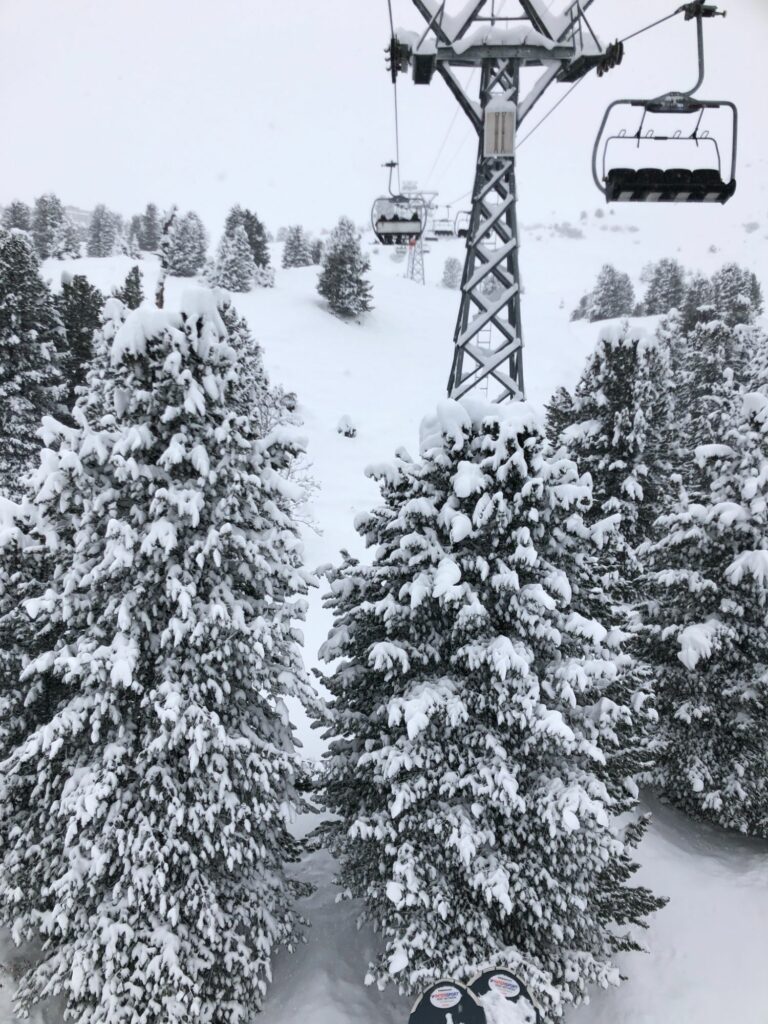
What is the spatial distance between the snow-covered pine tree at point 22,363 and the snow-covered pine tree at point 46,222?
58084 mm

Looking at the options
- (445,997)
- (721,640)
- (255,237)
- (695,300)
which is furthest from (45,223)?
(445,997)

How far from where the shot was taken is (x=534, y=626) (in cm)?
814

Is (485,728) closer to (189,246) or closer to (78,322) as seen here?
(78,322)

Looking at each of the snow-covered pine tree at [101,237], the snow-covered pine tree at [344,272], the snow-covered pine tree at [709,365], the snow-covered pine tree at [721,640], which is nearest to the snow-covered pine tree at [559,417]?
the snow-covered pine tree at [721,640]

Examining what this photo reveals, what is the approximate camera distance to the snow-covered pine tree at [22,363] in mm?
21172

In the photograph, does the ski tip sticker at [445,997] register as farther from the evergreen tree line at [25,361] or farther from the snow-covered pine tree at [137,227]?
the snow-covered pine tree at [137,227]

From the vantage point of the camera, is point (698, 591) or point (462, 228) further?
point (462, 228)

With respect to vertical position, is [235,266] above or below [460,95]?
above

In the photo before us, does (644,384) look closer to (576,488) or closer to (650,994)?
(576,488)

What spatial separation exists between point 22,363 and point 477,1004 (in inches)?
913

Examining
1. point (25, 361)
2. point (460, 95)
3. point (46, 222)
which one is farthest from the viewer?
point (46, 222)

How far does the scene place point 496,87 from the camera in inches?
358

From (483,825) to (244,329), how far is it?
2493cm

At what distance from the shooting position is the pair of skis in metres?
6.40
